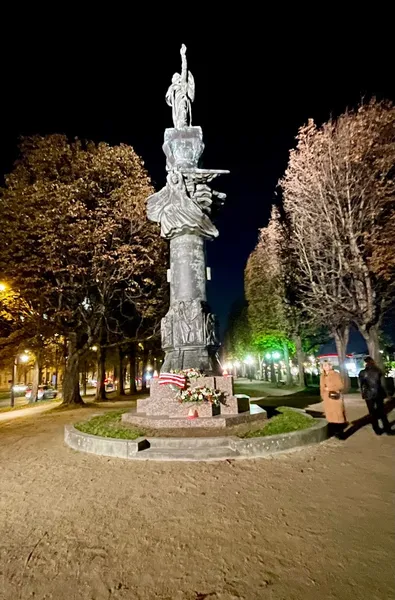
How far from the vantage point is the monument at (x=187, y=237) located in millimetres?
11305

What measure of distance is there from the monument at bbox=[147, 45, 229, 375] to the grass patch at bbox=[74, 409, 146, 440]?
2.32 meters

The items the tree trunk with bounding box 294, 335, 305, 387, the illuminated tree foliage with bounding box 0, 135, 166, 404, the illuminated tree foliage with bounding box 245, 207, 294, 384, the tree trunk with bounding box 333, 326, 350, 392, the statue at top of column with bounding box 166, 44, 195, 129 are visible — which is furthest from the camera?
the tree trunk with bounding box 294, 335, 305, 387

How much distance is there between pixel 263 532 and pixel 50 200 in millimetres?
16389

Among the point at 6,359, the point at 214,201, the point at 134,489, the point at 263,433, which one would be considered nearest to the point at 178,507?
the point at 134,489

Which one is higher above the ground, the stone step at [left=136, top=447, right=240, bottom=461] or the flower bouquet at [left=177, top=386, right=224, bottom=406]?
the flower bouquet at [left=177, top=386, right=224, bottom=406]

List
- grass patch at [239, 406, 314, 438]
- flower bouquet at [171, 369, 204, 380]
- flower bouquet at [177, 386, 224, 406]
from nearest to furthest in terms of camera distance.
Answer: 1. grass patch at [239, 406, 314, 438]
2. flower bouquet at [177, 386, 224, 406]
3. flower bouquet at [171, 369, 204, 380]

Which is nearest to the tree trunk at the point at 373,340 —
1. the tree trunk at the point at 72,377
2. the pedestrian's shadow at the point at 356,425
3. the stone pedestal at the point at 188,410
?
the pedestrian's shadow at the point at 356,425

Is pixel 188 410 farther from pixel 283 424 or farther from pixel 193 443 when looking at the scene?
pixel 283 424

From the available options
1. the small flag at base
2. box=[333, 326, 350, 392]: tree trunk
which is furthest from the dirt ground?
box=[333, 326, 350, 392]: tree trunk

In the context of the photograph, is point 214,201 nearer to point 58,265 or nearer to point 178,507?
point 58,265

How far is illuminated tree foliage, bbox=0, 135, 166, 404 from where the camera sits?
1656 centimetres

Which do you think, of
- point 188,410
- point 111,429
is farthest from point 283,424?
point 111,429

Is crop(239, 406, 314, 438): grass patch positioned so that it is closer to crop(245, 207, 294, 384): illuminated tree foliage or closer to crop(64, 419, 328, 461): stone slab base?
crop(64, 419, 328, 461): stone slab base

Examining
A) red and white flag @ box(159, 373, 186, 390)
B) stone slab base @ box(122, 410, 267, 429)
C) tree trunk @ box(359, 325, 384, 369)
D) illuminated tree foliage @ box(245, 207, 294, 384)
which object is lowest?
stone slab base @ box(122, 410, 267, 429)
